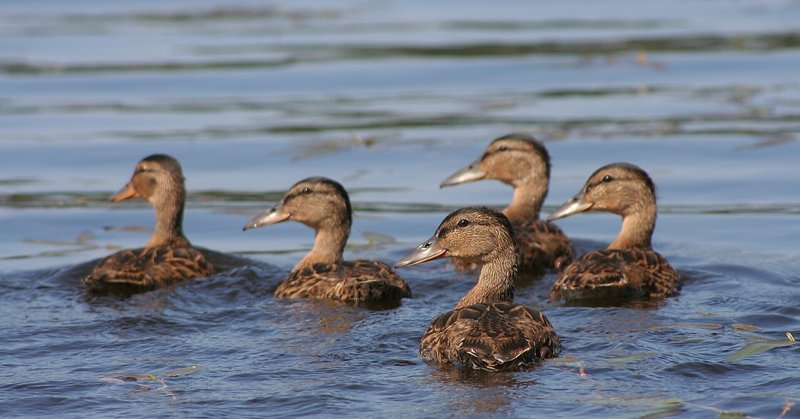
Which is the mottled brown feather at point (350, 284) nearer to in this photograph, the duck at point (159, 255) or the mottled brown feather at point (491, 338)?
the duck at point (159, 255)

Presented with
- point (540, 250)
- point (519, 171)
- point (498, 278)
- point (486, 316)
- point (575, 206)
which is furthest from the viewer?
point (519, 171)

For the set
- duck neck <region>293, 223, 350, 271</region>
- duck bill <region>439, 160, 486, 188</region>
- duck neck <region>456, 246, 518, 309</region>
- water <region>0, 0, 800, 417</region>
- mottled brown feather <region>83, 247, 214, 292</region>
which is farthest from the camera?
duck bill <region>439, 160, 486, 188</region>

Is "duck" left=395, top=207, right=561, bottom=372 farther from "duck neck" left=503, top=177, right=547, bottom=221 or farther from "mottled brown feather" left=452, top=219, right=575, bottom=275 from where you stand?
"duck neck" left=503, top=177, right=547, bottom=221

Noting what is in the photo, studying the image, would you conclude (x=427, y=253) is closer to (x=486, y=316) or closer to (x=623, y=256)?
(x=486, y=316)

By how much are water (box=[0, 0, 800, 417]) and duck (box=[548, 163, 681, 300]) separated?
0.74 ft

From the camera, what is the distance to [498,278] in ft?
32.2

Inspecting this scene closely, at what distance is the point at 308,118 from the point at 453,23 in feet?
25.4

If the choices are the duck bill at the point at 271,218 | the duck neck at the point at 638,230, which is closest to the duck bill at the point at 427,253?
the duck bill at the point at 271,218

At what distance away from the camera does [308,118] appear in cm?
1839

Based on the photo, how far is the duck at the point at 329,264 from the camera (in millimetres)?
10656

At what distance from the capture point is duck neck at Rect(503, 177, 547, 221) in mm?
13391

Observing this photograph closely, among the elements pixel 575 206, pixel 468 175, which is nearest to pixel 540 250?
pixel 575 206

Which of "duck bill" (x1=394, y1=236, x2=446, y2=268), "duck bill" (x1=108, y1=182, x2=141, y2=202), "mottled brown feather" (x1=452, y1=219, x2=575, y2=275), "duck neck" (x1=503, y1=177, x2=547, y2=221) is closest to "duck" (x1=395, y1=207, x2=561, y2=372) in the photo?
"duck bill" (x1=394, y1=236, x2=446, y2=268)

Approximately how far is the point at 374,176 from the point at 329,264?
458cm
